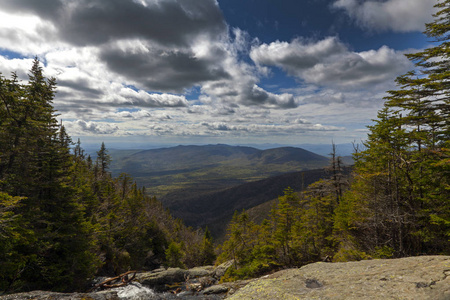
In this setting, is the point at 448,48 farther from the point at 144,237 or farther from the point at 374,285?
the point at 144,237

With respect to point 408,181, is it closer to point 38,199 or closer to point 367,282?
point 367,282

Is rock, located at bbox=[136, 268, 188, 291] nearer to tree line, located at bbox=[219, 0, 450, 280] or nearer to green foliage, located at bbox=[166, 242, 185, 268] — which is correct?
tree line, located at bbox=[219, 0, 450, 280]

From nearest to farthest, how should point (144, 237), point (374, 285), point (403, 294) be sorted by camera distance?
point (403, 294) < point (374, 285) < point (144, 237)

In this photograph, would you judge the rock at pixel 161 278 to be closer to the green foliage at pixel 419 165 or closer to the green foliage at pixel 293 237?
the green foliage at pixel 293 237

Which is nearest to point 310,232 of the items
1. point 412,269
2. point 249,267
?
point 249,267

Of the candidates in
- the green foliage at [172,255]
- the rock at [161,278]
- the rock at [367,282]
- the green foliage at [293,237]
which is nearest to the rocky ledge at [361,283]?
the rock at [367,282]

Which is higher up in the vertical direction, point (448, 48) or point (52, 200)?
point (448, 48)

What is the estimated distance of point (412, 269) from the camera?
6.20 meters

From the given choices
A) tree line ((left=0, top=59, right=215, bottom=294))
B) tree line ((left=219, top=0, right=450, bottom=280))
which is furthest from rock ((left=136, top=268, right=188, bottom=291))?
tree line ((left=219, top=0, right=450, bottom=280))

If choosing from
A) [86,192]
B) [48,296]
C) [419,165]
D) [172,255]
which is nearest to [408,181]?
[419,165]

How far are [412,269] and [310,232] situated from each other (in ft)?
71.2

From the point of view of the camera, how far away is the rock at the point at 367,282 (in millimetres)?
5145

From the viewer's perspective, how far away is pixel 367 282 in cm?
622

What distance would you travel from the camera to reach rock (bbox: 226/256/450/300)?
5.14 metres
